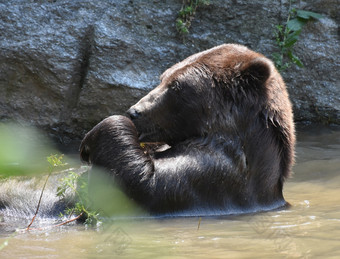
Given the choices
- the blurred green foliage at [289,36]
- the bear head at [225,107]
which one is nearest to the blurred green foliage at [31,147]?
the bear head at [225,107]

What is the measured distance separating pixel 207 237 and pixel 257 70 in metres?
1.96

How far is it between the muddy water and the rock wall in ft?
11.6

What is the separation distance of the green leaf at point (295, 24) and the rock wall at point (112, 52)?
163 millimetres

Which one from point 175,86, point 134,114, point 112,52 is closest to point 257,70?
point 175,86

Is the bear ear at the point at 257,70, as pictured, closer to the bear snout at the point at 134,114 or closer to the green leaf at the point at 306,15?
the bear snout at the point at 134,114

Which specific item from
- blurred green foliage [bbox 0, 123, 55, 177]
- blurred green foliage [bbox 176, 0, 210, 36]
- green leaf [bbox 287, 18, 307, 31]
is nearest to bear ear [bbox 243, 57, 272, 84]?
blurred green foliage [bbox 0, 123, 55, 177]

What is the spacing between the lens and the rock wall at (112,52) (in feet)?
27.2

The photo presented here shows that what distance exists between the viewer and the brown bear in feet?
16.5

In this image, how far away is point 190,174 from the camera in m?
5.07

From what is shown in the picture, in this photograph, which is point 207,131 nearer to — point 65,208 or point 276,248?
point 65,208

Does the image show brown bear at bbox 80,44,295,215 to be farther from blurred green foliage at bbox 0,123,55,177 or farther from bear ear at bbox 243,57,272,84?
blurred green foliage at bbox 0,123,55,177

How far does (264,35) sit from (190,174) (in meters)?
4.51

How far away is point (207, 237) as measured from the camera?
399cm

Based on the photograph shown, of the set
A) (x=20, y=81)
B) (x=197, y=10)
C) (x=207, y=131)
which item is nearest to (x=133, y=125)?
(x=207, y=131)
